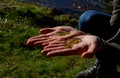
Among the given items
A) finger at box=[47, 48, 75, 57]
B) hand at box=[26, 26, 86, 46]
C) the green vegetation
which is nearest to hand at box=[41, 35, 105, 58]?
finger at box=[47, 48, 75, 57]

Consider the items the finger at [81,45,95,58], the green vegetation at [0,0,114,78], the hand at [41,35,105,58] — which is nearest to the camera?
A: the finger at [81,45,95,58]

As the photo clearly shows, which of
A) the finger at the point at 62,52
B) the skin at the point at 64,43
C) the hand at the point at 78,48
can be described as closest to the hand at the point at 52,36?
the skin at the point at 64,43

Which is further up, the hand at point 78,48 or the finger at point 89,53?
the finger at point 89,53

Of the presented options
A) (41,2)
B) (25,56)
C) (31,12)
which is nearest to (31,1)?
(41,2)

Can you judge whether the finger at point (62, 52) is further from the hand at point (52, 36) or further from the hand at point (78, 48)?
the hand at point (52, 36)

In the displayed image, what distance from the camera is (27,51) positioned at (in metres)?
7.20

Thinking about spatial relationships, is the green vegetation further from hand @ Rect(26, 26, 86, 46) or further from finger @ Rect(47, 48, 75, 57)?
finger @ Rect(47, 48, 75, 57)

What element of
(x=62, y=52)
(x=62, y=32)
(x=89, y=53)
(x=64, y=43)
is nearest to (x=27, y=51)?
(x=62, y=32)

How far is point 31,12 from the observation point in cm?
959

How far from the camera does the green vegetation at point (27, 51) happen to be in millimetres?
6457

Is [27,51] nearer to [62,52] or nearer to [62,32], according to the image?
[62,32]

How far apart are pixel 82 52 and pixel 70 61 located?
3.33 meters

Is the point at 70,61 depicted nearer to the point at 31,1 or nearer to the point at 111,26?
the point at 111,26

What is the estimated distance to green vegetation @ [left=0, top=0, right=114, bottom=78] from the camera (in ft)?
21.2
